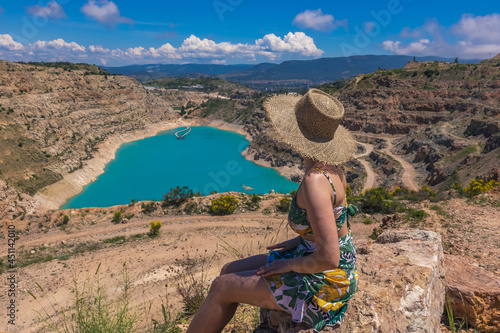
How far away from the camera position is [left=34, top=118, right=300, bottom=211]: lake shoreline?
33.3 m

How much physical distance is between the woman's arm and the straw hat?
0.31 meters

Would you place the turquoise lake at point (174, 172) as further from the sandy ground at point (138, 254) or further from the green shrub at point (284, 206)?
the sandy ground at point (138, 254)

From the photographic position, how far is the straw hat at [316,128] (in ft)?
7.81

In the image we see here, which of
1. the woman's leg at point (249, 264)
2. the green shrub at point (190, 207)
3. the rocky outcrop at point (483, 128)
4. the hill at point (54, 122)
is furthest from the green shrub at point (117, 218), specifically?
the rocky outcrop at point (483, 128)

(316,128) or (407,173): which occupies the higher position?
(316,128)

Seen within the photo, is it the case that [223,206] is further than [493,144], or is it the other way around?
[493,144]

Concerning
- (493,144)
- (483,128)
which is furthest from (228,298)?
(483,128)

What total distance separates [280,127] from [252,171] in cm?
5006

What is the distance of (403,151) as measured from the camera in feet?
133

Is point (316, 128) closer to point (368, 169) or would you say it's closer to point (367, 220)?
point (367, 220)

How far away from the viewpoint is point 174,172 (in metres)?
53.2

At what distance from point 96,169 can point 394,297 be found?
53423mm

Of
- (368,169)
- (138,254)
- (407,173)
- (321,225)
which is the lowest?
(368,169)

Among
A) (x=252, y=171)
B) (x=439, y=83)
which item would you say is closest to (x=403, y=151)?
(x=439, y=83)
